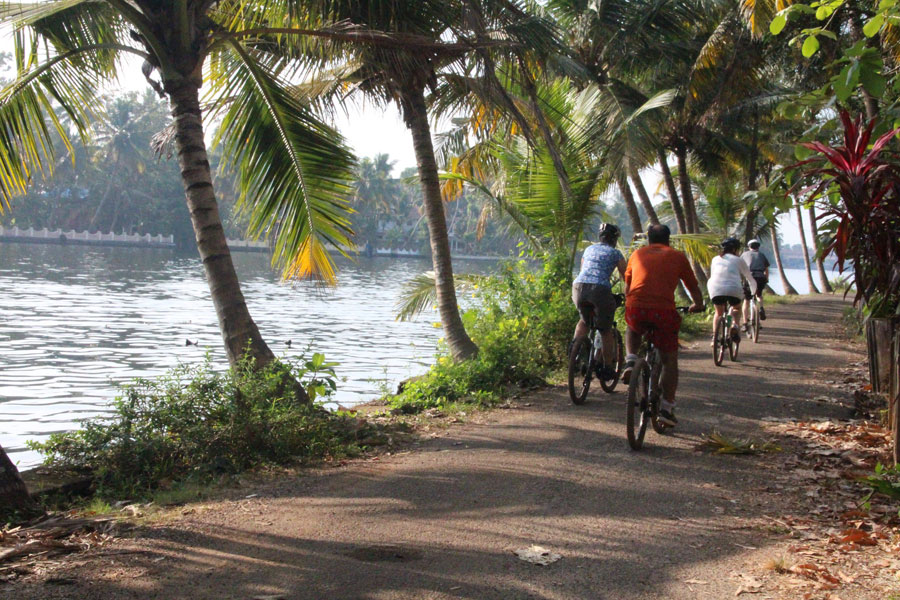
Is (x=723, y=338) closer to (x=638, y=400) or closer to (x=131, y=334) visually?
(x=638, y=400)

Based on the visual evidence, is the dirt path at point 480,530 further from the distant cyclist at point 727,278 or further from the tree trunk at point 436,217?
the distant cyclist at point 727,278

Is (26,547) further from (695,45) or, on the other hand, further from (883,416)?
(695,45)

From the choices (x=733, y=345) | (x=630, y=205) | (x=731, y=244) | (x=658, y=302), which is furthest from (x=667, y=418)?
(x=630, y=205)

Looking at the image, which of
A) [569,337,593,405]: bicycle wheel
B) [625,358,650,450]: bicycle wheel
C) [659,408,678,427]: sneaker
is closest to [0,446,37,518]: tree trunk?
[625,358,650,450]: bicycle wheel

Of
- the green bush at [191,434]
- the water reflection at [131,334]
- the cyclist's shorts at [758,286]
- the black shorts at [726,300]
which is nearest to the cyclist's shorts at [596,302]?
the green bush at [191,434]

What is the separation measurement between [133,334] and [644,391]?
16.8 m

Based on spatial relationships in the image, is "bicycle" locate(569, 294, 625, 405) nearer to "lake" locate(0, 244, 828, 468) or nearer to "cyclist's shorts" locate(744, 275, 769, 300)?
"lake" locate(0, 244, 828, 468)

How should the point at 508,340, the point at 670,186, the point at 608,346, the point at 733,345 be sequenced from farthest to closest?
the point at 670,186 < the point at 733,345 < the point at 508,340 < the point at 608,346

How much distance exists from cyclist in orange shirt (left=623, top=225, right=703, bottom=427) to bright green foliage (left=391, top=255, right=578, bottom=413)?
264 cm

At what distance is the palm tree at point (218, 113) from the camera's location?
7.53 metres

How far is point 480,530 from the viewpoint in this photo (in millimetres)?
4793

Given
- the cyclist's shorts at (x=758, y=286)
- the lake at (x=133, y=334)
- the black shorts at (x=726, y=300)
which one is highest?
the cyclist's shorts at (x=758, y=286)

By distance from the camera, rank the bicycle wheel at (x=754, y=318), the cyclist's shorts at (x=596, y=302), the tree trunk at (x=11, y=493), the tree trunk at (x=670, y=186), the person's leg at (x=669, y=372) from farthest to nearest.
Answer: the tree trunk at (x=670, y=186), the bicycle wheel at (x=754, y=318), the cyclist's shorts at (x=596, y=302), the person's leg at (x=669, y=372), the tree trunk at (x=11, y=493)

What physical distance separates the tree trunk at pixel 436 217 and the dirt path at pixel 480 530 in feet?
11.1
